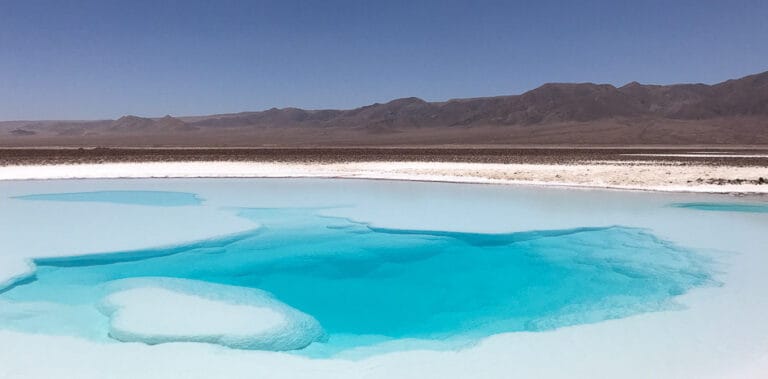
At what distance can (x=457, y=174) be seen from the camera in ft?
60.2

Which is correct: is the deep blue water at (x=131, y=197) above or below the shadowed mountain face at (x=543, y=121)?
below

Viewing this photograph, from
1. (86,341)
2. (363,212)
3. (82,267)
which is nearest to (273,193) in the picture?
(363,212)

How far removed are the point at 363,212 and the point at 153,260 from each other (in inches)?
166

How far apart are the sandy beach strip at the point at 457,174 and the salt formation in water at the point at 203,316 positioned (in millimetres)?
10745

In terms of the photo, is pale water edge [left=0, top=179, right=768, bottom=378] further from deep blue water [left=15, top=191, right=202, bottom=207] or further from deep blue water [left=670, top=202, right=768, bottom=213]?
deep blue water [left=15, top=191, right=202, bottom=207]

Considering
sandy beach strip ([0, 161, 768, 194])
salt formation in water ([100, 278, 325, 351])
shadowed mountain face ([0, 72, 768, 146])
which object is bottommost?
salt formation in water ([100, 278, 325, 351])

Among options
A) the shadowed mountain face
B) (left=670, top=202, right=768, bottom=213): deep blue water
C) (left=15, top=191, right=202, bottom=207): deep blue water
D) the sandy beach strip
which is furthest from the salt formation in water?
the shadowed mountain face

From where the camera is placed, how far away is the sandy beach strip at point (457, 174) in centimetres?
1443

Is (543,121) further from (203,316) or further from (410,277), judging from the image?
(203,316)

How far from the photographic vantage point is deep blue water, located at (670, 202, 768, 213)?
34.1ft

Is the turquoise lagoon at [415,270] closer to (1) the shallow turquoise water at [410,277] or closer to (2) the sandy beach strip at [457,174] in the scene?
(1) the shallow turquoise water at [410,277]

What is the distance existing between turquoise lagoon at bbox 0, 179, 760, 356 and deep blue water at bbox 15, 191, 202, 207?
0.74 m

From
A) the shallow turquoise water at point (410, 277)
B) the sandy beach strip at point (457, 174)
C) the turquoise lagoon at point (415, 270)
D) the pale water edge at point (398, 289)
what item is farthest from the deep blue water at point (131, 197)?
the sandy beach strip at point (457, 174)

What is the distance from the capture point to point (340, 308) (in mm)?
5203
